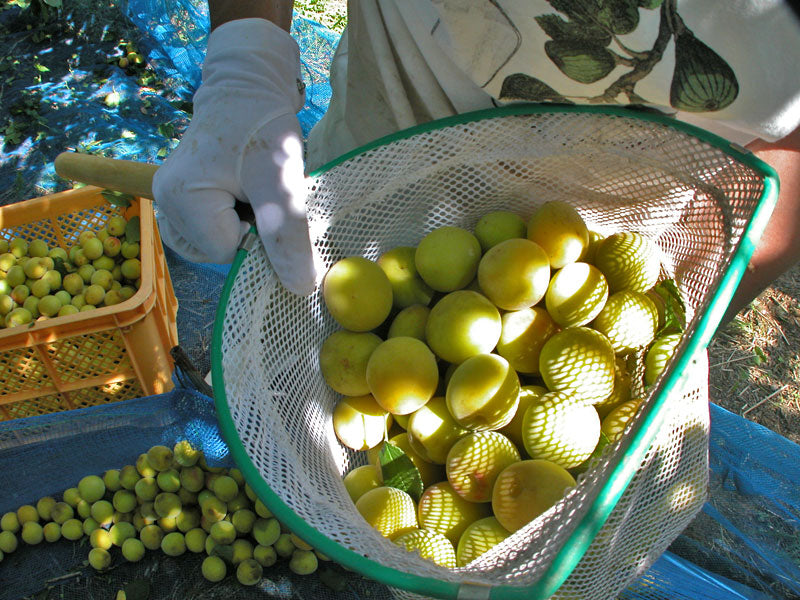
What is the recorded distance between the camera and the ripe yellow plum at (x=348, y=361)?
1.34m

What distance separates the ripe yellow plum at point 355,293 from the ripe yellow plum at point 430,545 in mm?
456

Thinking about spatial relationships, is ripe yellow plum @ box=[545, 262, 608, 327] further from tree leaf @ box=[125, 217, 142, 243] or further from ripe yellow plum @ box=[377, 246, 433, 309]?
tree leaf @ box=[125, 217, 142, 243]

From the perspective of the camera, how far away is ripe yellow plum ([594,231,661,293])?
1378mm

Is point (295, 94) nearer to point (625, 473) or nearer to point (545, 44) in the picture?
point (545, 44)

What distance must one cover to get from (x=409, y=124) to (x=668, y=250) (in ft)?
2.41

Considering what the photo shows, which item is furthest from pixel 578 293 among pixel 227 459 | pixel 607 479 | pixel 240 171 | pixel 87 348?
pixel 87 348

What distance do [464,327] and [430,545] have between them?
17.3 inches

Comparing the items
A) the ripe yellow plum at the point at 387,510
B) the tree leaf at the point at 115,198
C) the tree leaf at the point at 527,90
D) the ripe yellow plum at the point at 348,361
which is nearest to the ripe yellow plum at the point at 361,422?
the ripe yellow plum at the point at 348,361

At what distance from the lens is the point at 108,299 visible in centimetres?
208

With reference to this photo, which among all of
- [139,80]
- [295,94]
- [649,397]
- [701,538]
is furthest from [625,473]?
[139,80]

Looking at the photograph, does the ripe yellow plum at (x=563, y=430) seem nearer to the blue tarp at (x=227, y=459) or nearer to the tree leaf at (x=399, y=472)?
the tree leaf at (x=399, y=472)

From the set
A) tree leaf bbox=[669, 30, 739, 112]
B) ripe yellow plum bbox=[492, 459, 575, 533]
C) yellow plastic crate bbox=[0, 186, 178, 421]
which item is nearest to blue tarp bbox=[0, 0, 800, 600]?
yellow plastic crate bbox=[0, 186, 178, 421]

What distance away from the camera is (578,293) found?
1318 millimetres

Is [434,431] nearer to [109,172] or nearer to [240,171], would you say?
[240,171]
